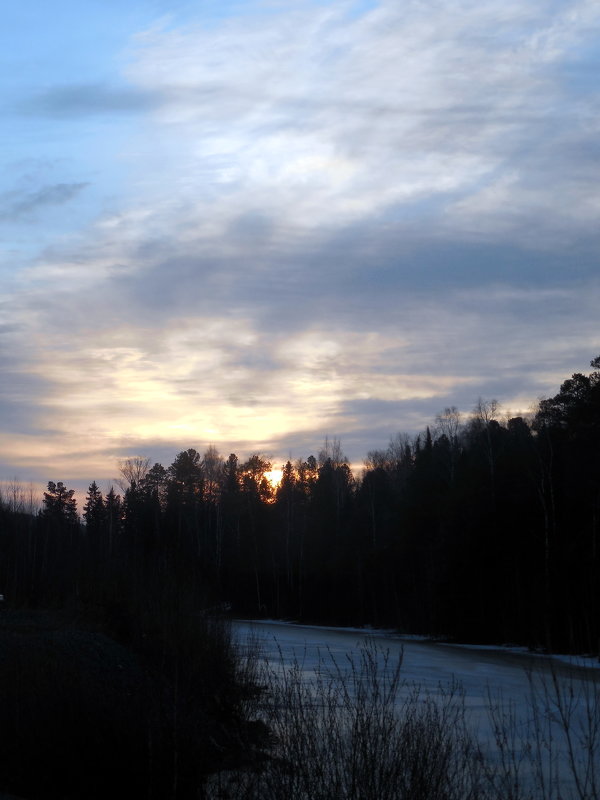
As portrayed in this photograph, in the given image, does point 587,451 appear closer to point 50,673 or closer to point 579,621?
point 579,621

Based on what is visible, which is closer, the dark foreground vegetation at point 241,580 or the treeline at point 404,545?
the dark foreground vegetation at point 241,580

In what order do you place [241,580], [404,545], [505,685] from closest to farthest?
[505,685] → [404,545] → [241,580]

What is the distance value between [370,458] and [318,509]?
30.4 metres

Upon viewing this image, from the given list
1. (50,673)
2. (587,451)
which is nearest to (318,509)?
(587,451)

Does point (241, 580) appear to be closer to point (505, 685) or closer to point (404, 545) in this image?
Result: point (404, 545)

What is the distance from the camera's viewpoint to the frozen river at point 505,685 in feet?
41.2

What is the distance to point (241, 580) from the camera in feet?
305

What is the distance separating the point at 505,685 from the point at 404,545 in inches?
1893

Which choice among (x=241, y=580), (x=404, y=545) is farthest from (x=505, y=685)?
(x=241, y=580)

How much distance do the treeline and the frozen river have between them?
204 cm

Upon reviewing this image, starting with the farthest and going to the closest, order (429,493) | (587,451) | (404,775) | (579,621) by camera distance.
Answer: (429,493), (587,451), (579,621), (404,775)

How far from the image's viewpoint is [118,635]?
86.4 feet

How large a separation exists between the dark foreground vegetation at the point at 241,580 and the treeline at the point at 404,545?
0.53 ft

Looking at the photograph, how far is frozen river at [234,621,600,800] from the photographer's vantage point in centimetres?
1255
